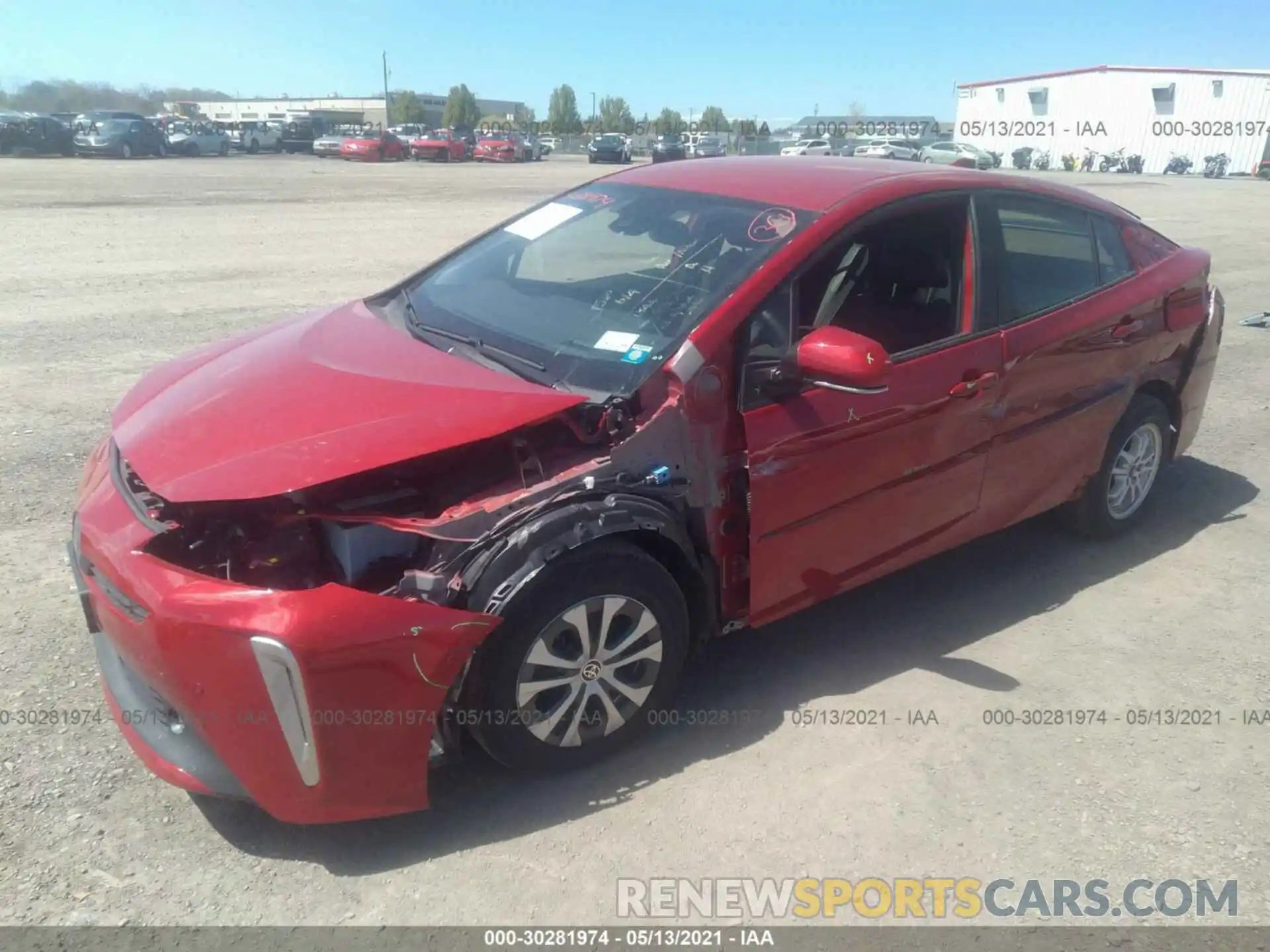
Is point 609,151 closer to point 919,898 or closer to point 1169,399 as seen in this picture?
point 1169,399

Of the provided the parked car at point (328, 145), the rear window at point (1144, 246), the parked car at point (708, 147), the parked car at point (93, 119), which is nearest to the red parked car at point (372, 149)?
the parked car at point (328, 145)

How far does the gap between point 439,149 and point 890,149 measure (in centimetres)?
2173

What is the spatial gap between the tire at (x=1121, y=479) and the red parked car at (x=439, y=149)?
42810mm

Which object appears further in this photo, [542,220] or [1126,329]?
[1126,329]

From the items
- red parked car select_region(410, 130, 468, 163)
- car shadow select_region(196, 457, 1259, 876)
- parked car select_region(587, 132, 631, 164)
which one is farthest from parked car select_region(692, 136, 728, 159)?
car shadow select_region(196, 457, 1259, 876)

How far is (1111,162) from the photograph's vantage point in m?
52.2

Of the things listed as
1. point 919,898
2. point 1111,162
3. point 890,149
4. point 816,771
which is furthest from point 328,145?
point 919,898

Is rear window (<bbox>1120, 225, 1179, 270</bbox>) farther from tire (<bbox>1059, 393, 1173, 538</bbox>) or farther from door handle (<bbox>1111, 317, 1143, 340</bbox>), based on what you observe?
tire (<bbox>1059, 393, 1173, 538</bbox>)

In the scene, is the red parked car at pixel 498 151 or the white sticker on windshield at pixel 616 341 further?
the red parked car at pixel 498 151

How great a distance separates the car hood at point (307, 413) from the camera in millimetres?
2596

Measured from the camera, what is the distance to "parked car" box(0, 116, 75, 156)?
35.1 metres

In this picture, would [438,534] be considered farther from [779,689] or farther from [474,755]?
Answer: [779,689]

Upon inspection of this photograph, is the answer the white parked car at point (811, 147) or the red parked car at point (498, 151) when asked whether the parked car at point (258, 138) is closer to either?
the red parked car at point (498, 151)

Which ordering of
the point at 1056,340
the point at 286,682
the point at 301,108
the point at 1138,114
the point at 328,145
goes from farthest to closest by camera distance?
1. the point at 301,108
2. the point at 1138,114
3. the point at 328,145
4. the point at 1056,340
5. the point at 286,682
